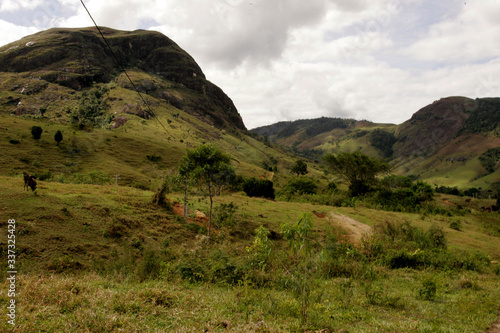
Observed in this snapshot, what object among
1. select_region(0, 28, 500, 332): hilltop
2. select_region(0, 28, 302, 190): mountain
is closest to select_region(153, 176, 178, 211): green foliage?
select_region(0, 28, 500, 332): hilltop

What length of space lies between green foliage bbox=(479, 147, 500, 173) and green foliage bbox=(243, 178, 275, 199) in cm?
18080

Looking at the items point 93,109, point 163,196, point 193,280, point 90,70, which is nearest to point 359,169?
point 163,196

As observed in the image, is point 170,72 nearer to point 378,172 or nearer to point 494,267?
point 378,172

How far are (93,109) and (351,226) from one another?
106830 mm

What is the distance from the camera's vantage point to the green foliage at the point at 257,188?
4009cm

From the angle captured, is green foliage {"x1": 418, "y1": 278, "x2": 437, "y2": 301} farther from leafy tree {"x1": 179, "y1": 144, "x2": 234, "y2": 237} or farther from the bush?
the bush

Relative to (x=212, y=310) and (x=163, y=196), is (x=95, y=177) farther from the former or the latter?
(x=212, y=310)

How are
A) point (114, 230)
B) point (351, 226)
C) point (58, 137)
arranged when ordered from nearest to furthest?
point (114, 230), point (351, 226), point (58, 137)

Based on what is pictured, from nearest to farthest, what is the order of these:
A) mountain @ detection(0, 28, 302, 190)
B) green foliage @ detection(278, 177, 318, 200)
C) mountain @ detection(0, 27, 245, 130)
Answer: mountain @ detection(0, 28, 302, 190), green foliage @ detection(278, 177, 318, 200), mountain @ detection(0, 27, 245, 130)

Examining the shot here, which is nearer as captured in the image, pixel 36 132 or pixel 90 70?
pixel 36 132

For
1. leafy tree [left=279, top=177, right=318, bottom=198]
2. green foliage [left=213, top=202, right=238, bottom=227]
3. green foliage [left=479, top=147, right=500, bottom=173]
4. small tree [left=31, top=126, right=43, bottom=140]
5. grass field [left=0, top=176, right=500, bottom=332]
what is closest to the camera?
grass field [left=0, top=176, right=500, bottom=332]

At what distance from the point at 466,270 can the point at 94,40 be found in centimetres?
20573

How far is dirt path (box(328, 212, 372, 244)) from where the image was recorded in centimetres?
2146

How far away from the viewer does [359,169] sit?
45375mm
